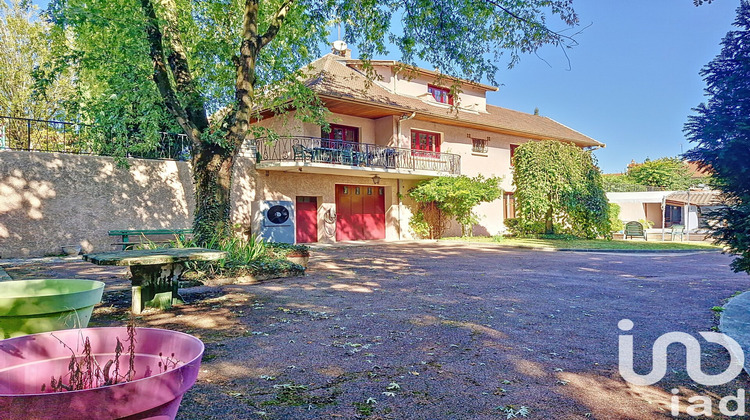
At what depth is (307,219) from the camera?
17828 millimetres

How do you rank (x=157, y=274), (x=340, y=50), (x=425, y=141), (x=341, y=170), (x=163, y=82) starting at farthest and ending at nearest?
(x=340, y=50) → (x=425, y=141) → (x=341, y=170) → (x=163, y=82) → (x=157, y=274)

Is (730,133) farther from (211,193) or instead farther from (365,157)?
(365,157)

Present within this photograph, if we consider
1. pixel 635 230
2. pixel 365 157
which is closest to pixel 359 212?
pixel 365 157

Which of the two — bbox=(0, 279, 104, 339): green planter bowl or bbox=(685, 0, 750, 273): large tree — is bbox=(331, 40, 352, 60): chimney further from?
bbox=(0, 279, 104, 339): green planter bowl

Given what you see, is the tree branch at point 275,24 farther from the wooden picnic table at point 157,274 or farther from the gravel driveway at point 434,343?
the wooden picnic table at point 157,274

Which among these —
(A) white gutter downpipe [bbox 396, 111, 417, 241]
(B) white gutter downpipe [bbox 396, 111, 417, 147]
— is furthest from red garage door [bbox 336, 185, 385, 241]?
(B) white gutter downpipe [bbox 396, 111, 417, 147]

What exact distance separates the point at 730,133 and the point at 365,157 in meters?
13.8

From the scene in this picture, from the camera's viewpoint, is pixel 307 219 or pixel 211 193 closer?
pixel 211 193

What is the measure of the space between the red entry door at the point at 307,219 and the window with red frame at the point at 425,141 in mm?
5386

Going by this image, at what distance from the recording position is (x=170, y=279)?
5.42 meters

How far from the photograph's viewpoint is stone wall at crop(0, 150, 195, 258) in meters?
11.5

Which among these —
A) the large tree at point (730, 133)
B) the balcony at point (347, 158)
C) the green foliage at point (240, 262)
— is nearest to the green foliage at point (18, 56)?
the balcony at point (347, 158)

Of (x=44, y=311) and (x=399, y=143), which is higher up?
(x=399, y=143)

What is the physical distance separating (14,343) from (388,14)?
28.7 ft
